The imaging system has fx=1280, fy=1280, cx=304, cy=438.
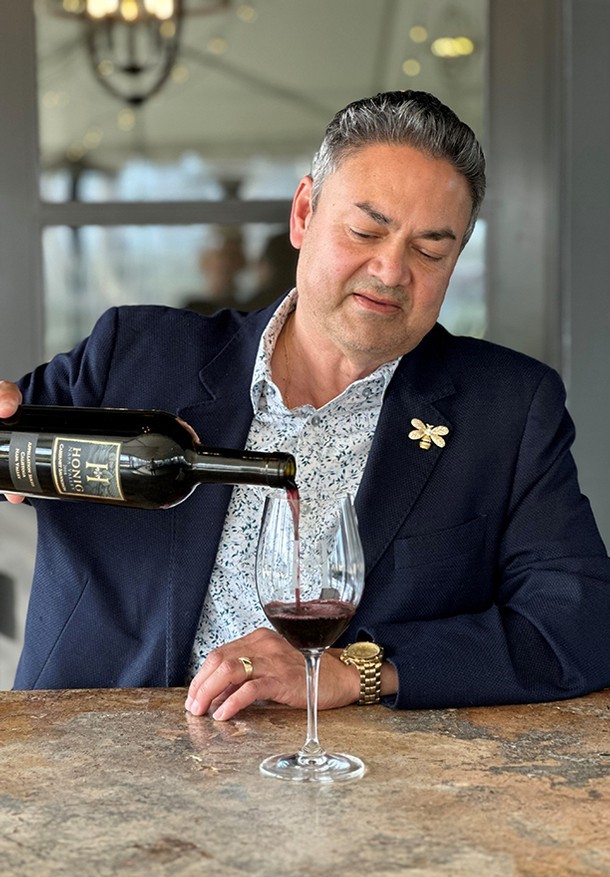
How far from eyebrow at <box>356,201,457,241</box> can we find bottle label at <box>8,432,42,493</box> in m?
0.59

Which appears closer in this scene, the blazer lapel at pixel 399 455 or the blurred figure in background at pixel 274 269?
the blazer lapel at pixel 399 455

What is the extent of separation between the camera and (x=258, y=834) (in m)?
1.11

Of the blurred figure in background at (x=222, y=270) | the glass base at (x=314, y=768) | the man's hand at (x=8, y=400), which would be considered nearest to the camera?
the glass base at (x=314, y=768)

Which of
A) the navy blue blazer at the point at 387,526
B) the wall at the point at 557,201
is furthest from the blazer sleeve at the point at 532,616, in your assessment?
the wall at the point at 557,201

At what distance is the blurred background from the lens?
3.24 meters

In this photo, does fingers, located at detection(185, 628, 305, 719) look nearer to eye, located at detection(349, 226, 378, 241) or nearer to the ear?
eye, located at detection(349, 226, 378, 241)

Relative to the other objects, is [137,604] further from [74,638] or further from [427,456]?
[427,456]

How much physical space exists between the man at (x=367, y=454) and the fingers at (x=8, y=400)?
0.30 metres

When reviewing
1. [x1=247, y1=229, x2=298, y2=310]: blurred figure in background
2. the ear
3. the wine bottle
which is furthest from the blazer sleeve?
[x1=247, y1=229, x2=298, y2=310]: blurred figure in background

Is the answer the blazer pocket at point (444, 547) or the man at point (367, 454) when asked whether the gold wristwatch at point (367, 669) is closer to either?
the man at point (367, 454)

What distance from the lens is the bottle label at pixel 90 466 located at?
59.1 inches

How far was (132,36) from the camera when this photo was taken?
3268 millimetres

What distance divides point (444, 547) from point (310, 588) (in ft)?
2.08

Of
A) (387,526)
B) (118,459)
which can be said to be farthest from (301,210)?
(118,459)
